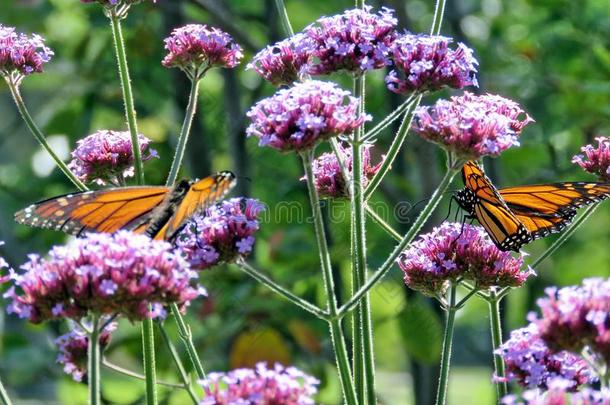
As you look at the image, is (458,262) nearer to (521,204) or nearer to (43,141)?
(521,204)

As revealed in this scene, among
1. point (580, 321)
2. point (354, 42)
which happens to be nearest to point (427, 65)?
point (354, 42)

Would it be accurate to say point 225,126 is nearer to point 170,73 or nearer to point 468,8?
point 170,73

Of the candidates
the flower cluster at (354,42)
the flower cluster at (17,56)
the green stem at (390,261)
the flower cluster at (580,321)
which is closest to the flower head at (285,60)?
the flower cluster at (354,42)

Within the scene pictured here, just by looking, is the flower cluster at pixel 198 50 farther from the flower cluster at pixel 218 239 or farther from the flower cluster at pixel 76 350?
the flower cluster at pixel 76 350

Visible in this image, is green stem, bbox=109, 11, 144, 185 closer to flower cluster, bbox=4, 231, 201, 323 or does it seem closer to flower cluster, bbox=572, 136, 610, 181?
flower cluster, bbox=4, 231, 201, 323

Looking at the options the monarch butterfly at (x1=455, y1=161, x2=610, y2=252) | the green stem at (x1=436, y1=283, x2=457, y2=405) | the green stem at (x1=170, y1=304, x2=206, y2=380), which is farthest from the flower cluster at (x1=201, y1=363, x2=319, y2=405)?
the monarch butterfly at (x1=455, y1=161, x2=610, y2=252)
